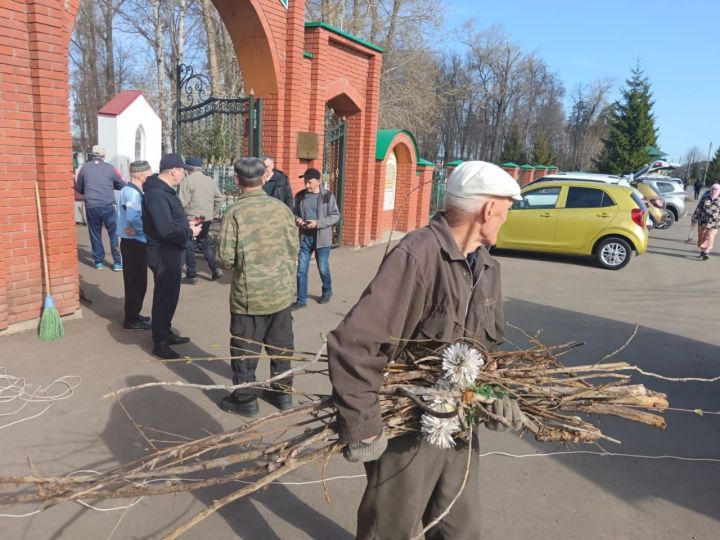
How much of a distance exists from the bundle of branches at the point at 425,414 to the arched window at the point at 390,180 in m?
10.8

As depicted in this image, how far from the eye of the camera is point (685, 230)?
2045 centimetres

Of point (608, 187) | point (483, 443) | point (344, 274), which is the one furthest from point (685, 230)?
point (483, 443)

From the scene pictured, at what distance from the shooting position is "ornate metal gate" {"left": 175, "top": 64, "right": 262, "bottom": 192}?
9.16 metres

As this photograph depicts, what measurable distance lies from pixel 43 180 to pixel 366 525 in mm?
4981

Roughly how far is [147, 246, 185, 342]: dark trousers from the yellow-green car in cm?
843

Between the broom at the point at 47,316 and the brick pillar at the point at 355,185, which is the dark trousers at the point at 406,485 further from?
the brick pillar at the point at 355,185

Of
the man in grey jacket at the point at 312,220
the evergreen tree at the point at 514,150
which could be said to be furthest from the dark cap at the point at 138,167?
the evergreen tree at the point at 514,150

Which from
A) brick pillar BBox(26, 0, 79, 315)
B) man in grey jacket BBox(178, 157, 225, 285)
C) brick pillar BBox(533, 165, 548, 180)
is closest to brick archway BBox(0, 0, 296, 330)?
brick pillar BBox(26, 0, 79, 315)

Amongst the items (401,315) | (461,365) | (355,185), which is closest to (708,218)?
(355,185)

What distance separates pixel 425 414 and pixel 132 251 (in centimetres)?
459

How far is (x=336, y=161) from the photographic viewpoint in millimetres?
11602

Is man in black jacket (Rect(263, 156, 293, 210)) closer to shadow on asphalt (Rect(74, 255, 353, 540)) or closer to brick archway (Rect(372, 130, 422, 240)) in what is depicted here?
shadow on asphalt (Rect(74, 255, 353, 540))

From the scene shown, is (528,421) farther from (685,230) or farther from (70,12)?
(685,230)

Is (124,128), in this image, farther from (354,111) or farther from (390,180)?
(390,180)
